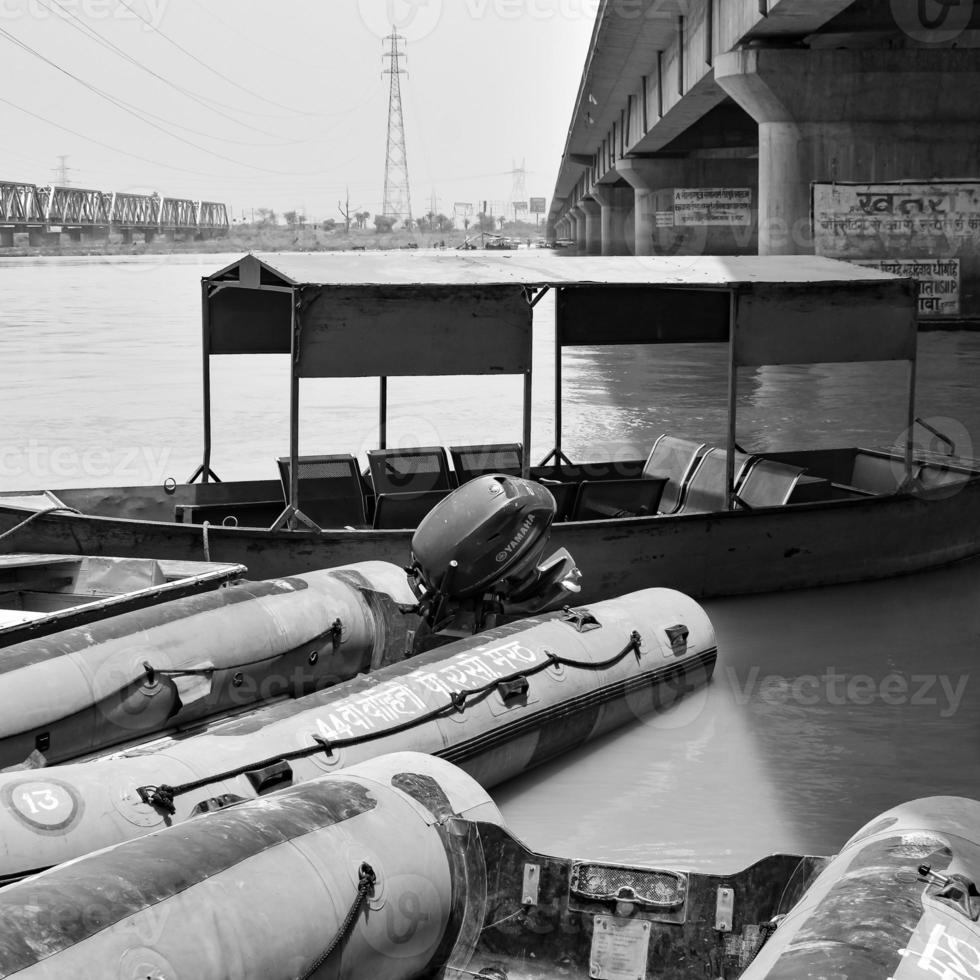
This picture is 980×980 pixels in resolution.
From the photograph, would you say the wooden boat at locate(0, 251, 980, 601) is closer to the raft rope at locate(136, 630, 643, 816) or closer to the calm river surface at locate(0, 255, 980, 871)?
the calm river surface at locate(0, 255, 980, 871)

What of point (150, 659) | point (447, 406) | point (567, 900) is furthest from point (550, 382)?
point (567, 900)

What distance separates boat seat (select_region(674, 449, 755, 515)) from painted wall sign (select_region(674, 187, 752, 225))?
3541 centimetres

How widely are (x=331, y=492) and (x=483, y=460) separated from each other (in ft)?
4.31

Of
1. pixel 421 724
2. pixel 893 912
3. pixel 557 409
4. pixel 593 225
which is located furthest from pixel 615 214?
pixel 893 912

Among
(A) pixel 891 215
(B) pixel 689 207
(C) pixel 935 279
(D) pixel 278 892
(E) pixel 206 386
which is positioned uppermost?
(B) pixel 689 207

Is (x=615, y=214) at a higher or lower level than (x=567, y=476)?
higher

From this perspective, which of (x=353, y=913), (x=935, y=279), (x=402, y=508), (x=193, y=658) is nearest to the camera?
(x=353, y=913)

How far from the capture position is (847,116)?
25.5m

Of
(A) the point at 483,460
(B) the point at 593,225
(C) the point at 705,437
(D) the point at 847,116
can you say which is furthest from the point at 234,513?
(B) the point at 593,225

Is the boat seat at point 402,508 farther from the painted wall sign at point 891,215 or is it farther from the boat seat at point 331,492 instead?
the painted wall sign at point 891,215

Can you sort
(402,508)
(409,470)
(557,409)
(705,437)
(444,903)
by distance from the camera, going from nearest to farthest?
(444,903) < (402,508) < (409,470) < (557,409) < (705,437)

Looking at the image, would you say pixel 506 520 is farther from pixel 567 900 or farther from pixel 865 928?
pixel 865 928

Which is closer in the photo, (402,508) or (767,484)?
(402,508)

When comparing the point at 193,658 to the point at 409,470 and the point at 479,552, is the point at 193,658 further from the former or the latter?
the point at 409,470
